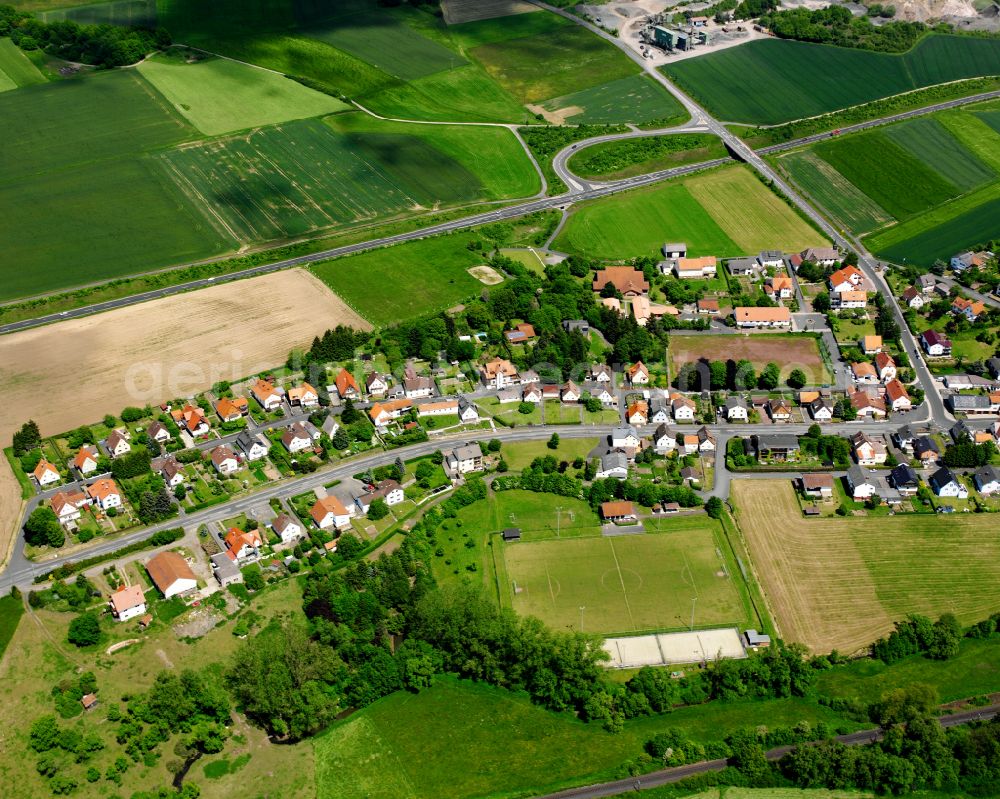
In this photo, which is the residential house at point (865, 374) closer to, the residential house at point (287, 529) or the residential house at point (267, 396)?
the residential house at point (287, 529)

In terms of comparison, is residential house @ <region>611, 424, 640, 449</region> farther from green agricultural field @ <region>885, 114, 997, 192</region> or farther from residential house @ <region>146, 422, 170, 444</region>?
green agricultural field @ <region>885, 114, 997, 192</region>

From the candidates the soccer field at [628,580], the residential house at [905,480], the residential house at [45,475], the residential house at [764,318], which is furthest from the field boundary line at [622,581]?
the residential house at [45,475]

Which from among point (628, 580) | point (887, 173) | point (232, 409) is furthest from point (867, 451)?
point (887, 173)

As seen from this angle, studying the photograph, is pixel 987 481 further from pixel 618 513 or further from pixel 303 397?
pixel 303 397

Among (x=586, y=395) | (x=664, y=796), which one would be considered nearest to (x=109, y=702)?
(x=664, y=796)

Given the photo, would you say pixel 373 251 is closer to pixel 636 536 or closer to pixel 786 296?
pixel 786 296

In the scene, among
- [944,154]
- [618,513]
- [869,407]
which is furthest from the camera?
[944,154]
